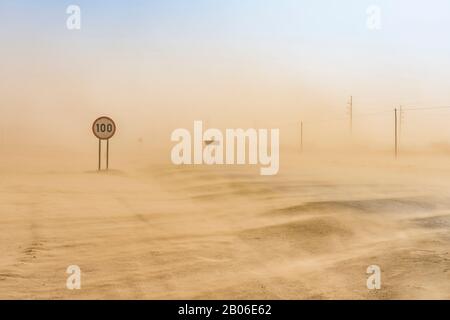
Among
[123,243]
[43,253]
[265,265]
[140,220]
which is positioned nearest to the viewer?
[265,265]

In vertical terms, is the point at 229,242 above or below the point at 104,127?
below

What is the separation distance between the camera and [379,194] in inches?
508

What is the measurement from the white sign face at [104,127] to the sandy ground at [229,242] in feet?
22.1

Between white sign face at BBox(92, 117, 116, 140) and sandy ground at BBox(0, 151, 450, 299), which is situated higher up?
white sign face at BBox(92, 117, 116, 140)

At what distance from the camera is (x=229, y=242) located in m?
7.87

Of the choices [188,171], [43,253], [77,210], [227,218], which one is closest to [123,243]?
[43,253]

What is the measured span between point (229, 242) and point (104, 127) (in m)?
14.1

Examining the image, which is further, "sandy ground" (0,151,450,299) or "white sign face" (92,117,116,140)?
"white sign face" (92,117,116,140)

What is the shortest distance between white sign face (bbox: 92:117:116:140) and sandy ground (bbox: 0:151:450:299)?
265 inches

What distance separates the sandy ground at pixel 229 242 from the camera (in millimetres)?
5590

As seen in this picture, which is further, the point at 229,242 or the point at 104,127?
the point at 104,127

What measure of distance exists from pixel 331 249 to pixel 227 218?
296 centimetres

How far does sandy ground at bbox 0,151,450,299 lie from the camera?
18.3 ft
